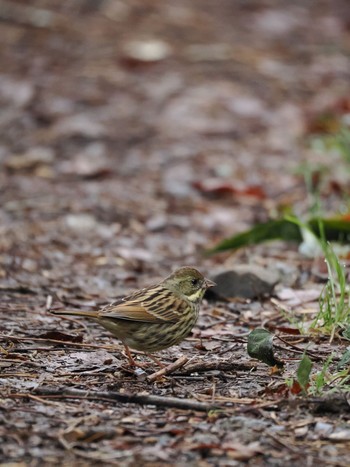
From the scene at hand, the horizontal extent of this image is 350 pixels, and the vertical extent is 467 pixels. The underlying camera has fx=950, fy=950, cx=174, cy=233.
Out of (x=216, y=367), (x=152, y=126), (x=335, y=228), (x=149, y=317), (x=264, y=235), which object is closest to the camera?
(x=216, y=367)

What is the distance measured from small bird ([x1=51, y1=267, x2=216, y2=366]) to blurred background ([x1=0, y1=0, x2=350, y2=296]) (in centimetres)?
159

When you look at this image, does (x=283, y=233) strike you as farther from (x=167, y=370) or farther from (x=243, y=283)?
(x=167, y=370)

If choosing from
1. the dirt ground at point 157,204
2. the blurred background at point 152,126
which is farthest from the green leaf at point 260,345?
the blurred background at point 152,126

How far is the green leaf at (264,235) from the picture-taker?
7.54m

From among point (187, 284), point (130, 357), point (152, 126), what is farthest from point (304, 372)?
point (152, 126)

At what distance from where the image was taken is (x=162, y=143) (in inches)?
433

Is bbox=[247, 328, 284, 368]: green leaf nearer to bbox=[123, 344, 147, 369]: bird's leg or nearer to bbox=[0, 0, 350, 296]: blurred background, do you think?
bbox=[123, 344, 147, 369]: bird's leg

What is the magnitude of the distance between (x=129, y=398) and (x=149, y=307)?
2.94 ft

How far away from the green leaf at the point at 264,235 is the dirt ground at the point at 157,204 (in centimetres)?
16

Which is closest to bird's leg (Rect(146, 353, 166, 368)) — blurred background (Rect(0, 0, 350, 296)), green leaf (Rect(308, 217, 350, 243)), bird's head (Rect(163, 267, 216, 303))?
bird's head (Rect(163, 267, 216, 303))

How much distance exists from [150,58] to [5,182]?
424cm

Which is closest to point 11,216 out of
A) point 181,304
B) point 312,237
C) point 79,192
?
point 79,192

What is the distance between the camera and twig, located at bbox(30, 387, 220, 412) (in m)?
4.13

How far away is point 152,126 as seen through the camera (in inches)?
446
